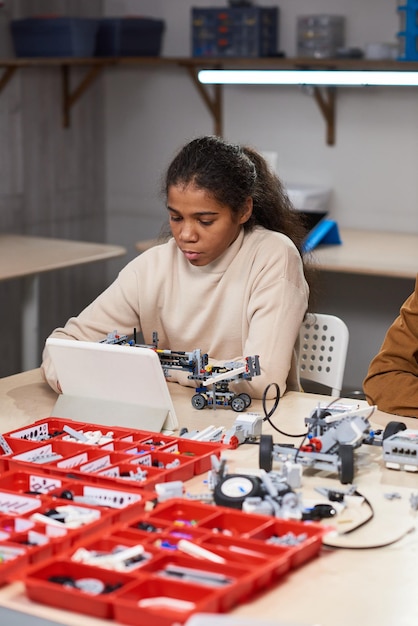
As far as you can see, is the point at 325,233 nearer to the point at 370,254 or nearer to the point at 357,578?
the point at 370,254

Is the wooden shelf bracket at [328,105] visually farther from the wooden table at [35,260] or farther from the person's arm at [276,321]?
the person's arm at [276,321]

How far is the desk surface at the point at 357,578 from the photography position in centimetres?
126

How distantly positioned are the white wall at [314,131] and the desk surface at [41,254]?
0.54 meters

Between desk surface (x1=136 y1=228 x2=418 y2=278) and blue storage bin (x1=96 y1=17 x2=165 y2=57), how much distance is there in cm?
122

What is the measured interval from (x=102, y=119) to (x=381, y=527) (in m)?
4.05

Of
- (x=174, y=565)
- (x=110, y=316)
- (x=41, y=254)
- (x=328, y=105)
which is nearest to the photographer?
(x=174, y=565)

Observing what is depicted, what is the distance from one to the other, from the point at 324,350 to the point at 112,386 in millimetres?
736

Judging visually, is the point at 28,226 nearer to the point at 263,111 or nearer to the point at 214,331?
the point at 263,111

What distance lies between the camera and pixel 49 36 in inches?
182

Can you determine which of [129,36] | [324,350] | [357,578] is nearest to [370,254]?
[324,350]

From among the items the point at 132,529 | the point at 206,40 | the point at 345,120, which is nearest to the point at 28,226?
the point at 206,40

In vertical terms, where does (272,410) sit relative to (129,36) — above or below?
below

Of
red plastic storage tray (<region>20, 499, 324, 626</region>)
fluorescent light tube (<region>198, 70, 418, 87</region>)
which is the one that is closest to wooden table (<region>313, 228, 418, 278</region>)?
fluorescent light tube (<region>198, 70, 418, 87</region>)

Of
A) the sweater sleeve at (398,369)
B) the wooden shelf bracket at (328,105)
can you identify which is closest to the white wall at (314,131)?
the wooden shelf bracket at (328,105)
